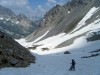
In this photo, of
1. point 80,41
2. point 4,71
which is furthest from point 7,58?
point 80,41

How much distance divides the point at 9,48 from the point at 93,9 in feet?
450

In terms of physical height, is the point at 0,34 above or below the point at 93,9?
below

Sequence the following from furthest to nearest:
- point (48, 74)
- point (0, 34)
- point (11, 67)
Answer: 1. point (0, 34)
2. point (11, 67)
3. point (48, 74)

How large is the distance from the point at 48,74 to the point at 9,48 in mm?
13808

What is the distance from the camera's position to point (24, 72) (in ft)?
131

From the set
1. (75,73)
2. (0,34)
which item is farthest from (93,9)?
(75,73)

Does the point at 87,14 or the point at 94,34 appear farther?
the point at 87,14

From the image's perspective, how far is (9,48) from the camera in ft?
165

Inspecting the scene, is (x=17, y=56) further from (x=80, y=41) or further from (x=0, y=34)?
(x=80, y=41)

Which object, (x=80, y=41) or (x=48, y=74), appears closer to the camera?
(x=48, y=74)

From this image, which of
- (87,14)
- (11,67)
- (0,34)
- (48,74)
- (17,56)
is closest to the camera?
(48,74)

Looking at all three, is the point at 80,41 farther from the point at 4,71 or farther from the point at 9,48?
the point at 4,71


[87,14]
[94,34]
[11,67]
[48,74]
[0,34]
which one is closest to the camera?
[48,74]

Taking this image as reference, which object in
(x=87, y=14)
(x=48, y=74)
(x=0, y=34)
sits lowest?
(x=48, y=74)
